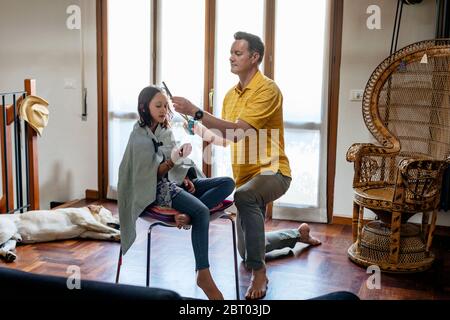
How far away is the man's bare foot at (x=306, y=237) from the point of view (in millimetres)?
3654

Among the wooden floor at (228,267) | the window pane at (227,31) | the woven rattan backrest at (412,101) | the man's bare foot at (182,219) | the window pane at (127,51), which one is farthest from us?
the window pane at (127,51)

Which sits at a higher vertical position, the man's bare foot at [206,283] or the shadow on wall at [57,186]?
the man's bare foot at [206,283]

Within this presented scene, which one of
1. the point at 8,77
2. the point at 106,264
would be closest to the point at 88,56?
the point at 8,77

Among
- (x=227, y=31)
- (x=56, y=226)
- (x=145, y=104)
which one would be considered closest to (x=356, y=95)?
(x=227, y=31)

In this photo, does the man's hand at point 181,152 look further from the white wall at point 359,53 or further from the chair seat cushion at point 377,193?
the white wall at point 359,53

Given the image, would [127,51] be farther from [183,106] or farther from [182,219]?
[182,219]

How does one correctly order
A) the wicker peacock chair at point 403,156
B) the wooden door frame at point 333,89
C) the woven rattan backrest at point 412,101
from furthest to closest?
the wooden door frame at point 333,89 < the woven rattan backrest at point 412,101 < the wicker peacock chair at point 403,156

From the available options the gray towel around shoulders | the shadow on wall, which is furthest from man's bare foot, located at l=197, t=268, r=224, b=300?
the shadow on wall

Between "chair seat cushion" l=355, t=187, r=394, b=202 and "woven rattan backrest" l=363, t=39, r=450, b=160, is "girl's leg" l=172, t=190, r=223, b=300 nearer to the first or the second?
"chair seat cushion" l=355, t=187, r=394, b=202

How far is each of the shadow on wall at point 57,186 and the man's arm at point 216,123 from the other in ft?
8.79

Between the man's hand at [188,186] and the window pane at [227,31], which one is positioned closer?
the man's hand at [188,186]

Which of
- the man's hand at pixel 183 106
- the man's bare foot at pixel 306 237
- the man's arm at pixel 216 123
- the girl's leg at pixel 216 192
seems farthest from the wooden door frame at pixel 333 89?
the man's hand at pixel 183 106

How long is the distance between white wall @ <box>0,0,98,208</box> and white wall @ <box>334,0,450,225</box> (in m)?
2.03
